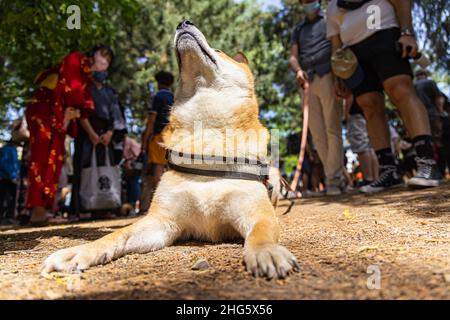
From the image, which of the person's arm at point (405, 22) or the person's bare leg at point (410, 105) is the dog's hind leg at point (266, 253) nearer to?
the person's bare leg at point (410, 105)

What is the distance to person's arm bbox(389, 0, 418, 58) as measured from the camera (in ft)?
14.3

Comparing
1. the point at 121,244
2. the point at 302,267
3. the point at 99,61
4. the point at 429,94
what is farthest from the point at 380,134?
the point at 99,61

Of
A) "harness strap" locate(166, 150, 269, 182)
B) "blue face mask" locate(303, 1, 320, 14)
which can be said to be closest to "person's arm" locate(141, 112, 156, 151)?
"blue face mask" locate(303, 1, 320, 14)

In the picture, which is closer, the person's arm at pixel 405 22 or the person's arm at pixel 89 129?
the person's arm at pixel 405 22

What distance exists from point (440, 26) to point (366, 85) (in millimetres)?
2414

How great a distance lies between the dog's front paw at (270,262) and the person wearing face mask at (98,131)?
436 cm

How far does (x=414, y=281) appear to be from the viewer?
5.13ft

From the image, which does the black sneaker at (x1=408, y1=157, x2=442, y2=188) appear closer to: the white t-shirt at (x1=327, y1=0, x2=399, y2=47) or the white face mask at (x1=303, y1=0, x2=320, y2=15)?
the white t-shirt at (x1=327, y1=0, x2=399, y2=47)

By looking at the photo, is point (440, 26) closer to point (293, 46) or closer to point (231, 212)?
point (293, 46)

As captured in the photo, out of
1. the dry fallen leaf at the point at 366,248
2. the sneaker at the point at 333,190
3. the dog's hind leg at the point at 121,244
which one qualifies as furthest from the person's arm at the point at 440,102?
the dog's hind leg at the point at 121,244

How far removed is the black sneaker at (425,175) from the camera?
4394mm

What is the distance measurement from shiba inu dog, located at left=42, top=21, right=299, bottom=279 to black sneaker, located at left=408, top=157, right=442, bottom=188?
2.29 metres

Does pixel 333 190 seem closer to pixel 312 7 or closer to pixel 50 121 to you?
pixel 312 7
